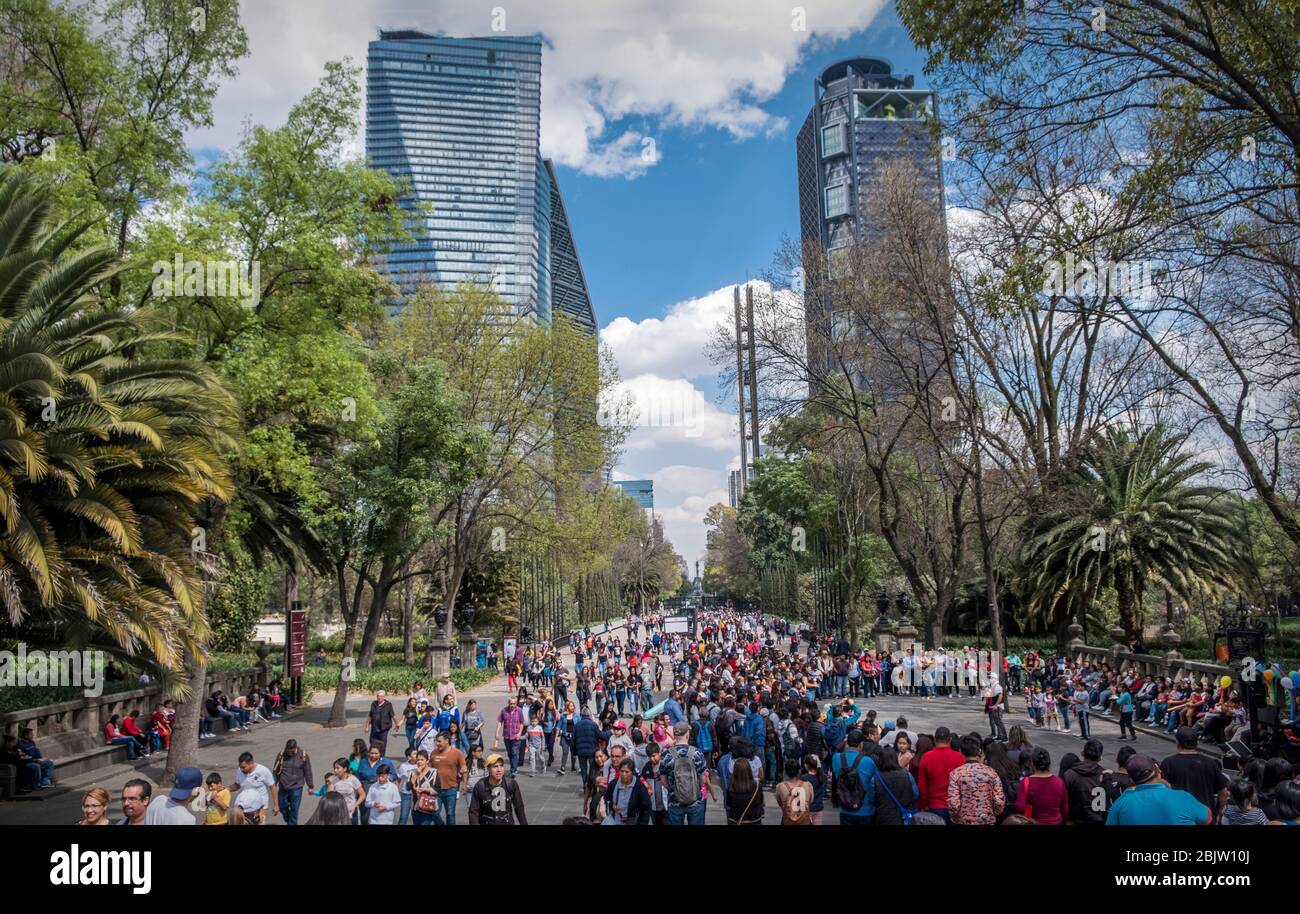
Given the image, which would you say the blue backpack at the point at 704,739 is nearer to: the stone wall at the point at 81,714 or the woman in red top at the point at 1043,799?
the woman in red top at the point at 1043,799

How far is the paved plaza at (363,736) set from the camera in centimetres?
1166

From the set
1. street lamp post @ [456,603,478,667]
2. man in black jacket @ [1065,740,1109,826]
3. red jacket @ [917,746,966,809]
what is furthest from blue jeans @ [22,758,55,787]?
street lamp post @ [456,603,478,667]

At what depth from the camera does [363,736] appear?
61.7 feet

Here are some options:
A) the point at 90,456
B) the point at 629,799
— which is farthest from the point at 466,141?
the point at 629,799

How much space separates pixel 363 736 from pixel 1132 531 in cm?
2306

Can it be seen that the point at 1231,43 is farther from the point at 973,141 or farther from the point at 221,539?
the point at 221,539

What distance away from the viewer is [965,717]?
19.9 m

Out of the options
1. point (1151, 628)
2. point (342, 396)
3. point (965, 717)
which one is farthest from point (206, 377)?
point (1151, 628)

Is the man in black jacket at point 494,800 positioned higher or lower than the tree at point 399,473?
lower

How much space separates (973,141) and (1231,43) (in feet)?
9.71

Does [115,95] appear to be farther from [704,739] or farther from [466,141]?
[466,141]

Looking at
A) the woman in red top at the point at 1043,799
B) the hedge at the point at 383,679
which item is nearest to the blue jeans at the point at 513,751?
the woman in red top at the point at 1043,799

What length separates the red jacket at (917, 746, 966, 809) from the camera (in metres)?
7.42

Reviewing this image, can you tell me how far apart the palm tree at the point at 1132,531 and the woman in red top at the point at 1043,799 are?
62.8ft
